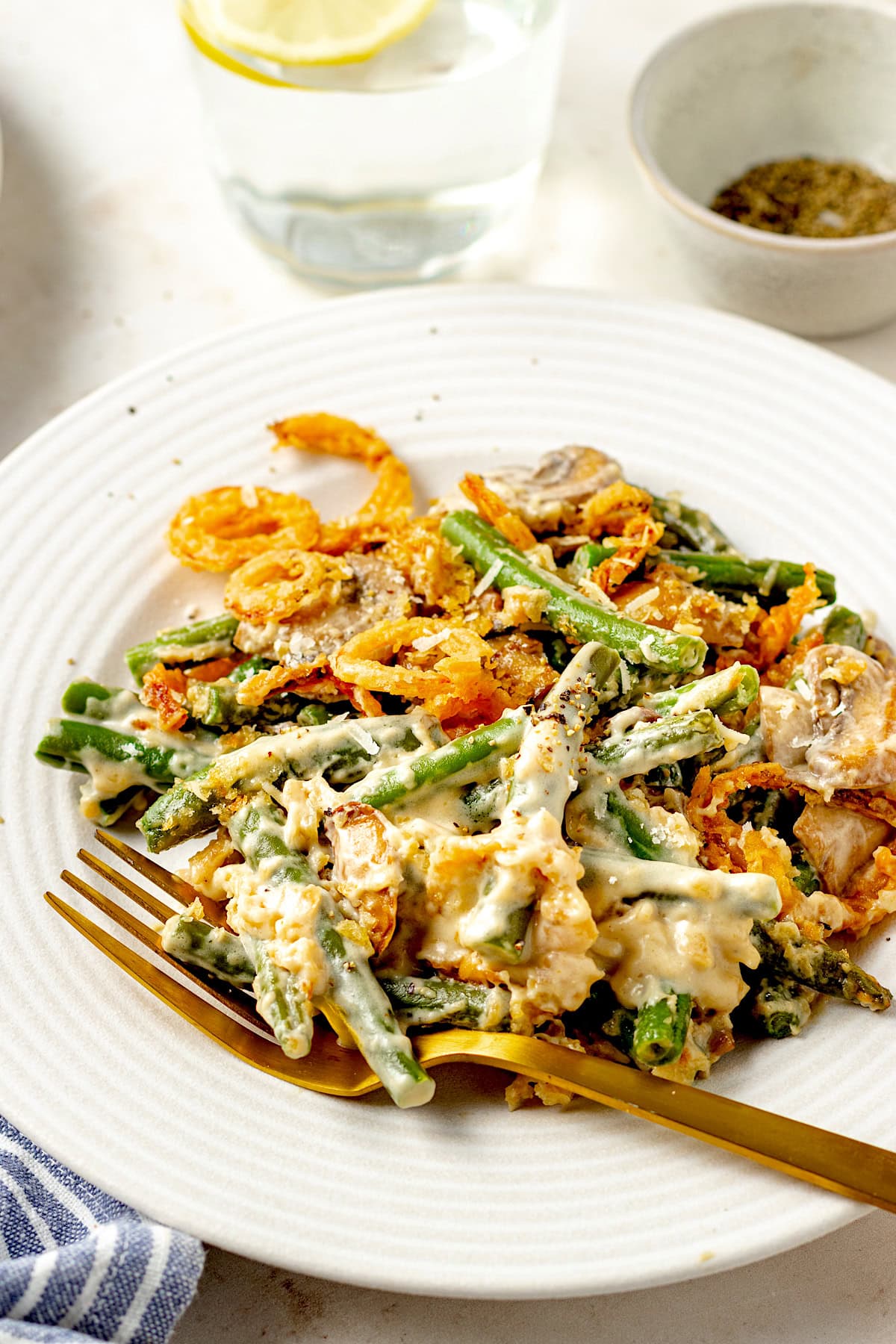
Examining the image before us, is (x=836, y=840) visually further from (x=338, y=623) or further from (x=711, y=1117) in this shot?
(x=338, y=623)

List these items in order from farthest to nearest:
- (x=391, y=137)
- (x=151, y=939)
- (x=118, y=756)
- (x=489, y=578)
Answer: (x=391, y=137) → (x=489, y=578) → (x=118, y=756) → (x=151, y=939)

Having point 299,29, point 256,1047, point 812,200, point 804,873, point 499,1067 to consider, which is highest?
point 299,29

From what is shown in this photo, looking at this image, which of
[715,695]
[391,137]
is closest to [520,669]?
[715,695]

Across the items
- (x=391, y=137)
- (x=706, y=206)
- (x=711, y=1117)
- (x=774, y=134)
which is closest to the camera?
(x=711, y=1117)

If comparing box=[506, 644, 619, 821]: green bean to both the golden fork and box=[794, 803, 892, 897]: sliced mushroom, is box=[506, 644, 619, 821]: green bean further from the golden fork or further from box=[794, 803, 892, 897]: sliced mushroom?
box=[794, 803, 892, 897]: sliced mushroom

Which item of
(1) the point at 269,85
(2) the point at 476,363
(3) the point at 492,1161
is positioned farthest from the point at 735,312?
(3) the point at 492,1161

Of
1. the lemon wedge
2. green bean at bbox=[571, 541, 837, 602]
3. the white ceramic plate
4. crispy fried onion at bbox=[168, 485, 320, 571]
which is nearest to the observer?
the white ceramic plate

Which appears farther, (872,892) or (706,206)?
(706,206)

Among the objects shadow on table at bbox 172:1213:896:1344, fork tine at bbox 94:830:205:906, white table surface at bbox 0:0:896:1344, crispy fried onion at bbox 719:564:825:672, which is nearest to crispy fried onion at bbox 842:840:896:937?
crispy fried onion at bbox 719:564:825:672
